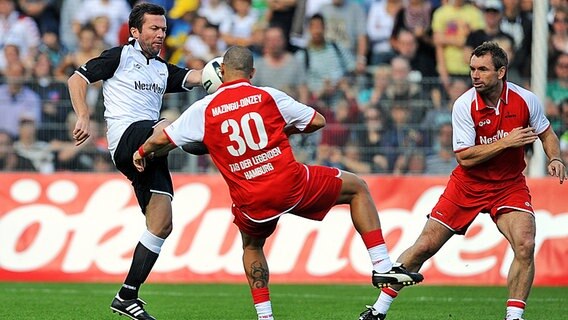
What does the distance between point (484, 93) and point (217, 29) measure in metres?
9.70

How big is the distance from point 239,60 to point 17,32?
36.6ft

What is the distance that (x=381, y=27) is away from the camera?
18.9 meters

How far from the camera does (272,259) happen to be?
51.1 ft

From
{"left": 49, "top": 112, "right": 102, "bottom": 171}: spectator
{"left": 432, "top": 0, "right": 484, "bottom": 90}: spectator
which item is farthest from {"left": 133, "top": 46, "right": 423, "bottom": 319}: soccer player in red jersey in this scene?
{"left": 432, "top": 0, "right": 484, "bottom": 90}: spectator

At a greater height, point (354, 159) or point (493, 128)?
point (493, 128)

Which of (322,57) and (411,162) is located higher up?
(322,57)

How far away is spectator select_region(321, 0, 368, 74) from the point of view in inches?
733

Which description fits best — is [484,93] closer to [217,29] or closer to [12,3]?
[217,29]

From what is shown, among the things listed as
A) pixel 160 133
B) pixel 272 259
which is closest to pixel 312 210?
pixel 160 133

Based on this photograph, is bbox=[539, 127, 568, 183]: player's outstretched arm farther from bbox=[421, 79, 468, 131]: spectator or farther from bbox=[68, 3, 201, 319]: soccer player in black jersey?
bbox=[421, 79, 468, 131]: spectator

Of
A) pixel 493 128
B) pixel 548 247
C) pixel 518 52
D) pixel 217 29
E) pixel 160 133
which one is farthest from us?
pixel 217 29

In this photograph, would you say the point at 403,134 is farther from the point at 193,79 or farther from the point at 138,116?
the point at 138,116

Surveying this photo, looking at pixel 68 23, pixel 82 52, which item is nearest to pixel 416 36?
pixel 82 52

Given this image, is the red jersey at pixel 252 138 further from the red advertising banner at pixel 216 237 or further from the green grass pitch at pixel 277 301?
the red advertising banner at pixel 216 237
